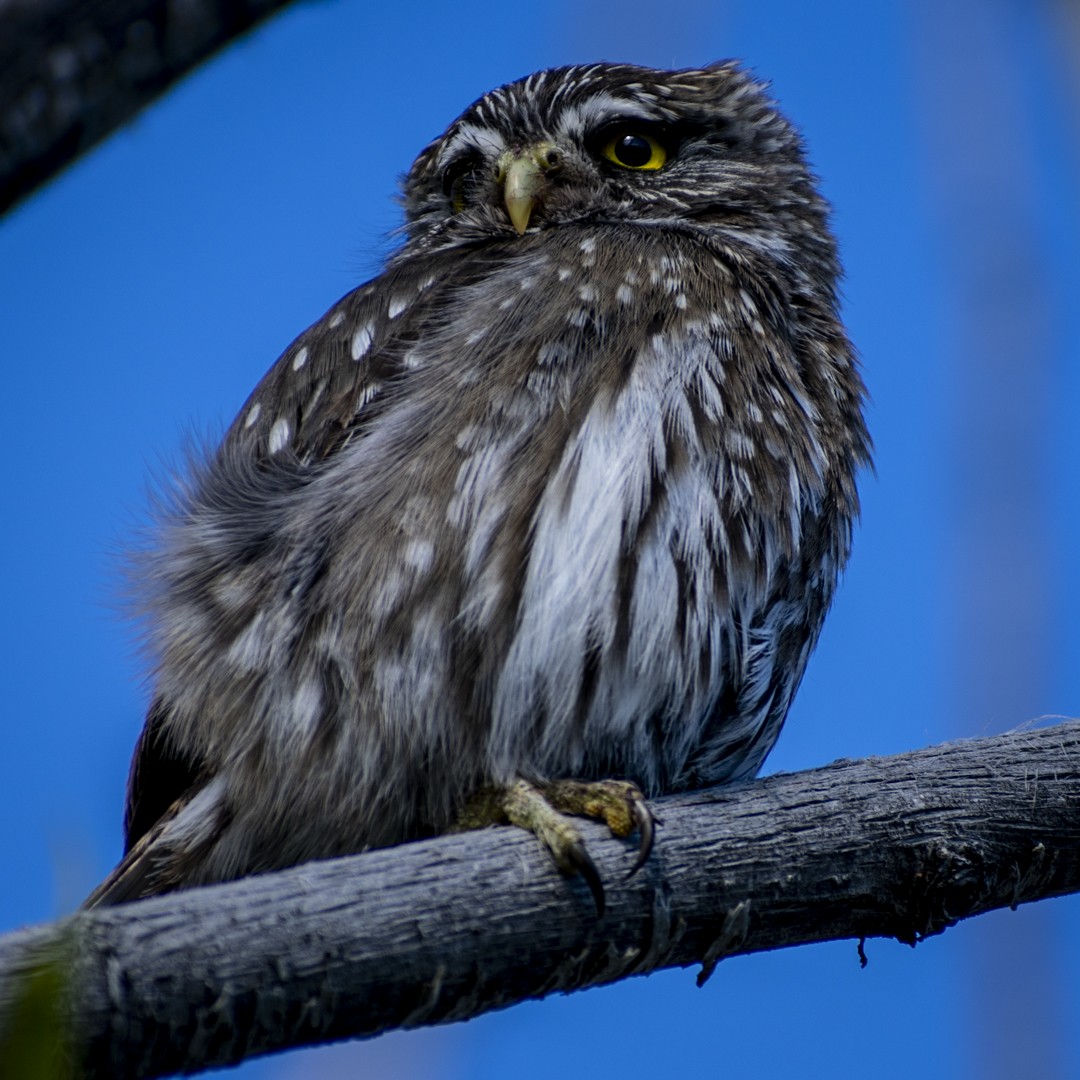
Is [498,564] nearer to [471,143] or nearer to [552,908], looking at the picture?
[552,908]

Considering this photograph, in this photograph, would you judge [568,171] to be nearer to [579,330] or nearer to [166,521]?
[579,330]

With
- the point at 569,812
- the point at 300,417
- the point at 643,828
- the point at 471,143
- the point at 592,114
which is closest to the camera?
the point at 643,828

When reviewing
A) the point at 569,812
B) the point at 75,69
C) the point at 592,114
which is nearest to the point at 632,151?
the point at 592,114

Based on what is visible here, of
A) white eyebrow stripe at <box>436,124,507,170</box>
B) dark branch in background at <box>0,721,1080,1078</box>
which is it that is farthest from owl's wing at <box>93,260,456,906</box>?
dark branch in background at <box>0,721,1080,1078</box>

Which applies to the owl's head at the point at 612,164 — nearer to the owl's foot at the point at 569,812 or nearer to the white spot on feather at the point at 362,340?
the white spot on feather at the point at 362,340

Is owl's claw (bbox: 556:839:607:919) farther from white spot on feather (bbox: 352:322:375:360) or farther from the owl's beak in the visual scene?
the owl's beak

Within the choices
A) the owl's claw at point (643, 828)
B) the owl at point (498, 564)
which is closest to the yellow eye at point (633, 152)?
the owl at point (498, 564)
